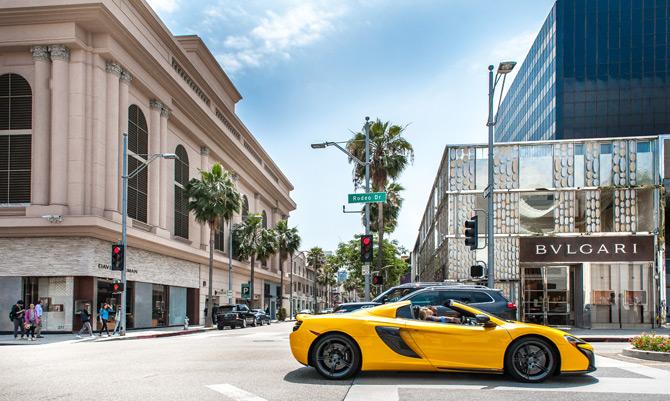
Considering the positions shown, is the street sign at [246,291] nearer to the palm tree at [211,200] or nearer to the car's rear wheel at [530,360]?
the palm tree at [211,200]

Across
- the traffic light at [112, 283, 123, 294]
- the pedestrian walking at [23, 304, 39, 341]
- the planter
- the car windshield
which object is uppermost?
the car windshield

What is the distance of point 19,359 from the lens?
14.9 m

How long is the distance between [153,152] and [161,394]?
105ft

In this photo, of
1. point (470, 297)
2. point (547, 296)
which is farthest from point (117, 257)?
point (547, 296)

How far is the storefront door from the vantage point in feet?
99.1

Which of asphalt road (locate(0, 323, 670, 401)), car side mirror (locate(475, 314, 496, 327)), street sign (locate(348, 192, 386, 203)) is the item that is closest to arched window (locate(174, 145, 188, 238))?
street sign (locate(348, 192, 386, 203))

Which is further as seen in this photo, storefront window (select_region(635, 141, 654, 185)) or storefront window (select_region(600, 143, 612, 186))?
storefront window (select_region(600, 143, 612, 186))

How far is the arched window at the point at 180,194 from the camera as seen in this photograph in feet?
147

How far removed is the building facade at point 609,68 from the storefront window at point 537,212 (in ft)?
171

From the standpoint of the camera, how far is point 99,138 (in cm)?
3145

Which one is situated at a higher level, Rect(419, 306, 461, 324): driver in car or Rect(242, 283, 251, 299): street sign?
Rect(419, 306, 461, 324): driver in car

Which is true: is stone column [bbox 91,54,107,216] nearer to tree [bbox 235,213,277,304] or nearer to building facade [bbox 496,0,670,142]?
tree [bbox 235,213,277,304]

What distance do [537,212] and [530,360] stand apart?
22885 mm

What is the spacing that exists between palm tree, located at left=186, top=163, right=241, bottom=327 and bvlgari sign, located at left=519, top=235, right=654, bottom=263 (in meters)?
22.4
